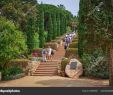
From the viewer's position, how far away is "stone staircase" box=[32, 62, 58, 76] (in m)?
30.6

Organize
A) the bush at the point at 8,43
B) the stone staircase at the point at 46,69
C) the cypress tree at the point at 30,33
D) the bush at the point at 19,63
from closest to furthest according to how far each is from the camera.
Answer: the bush at the point at 8,43 → the stone staircase at the point at 46,69 → the bush at the point at 19,63 → the cypress tree at the point at 30,33

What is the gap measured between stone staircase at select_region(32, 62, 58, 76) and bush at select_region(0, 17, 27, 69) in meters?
2.17

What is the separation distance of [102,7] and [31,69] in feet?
28.2

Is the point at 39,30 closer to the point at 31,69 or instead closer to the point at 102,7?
the point at 31,69

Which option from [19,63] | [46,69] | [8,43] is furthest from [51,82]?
[19,63]

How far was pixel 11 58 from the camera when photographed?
29797 millimetres

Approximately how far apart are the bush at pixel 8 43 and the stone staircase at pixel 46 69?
7.13 ft

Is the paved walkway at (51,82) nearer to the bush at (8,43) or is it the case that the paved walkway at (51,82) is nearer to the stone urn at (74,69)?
the stone urn at (74,69)

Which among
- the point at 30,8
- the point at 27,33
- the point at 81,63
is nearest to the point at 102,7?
the point at 81,63

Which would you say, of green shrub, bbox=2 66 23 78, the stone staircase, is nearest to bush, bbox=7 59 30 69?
the stone staircase

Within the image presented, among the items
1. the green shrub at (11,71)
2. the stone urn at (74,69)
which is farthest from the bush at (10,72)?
the stone urn at (74,69)

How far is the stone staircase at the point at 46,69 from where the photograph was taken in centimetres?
3058

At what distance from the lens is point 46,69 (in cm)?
3150

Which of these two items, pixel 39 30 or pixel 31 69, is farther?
pixel 39 30
